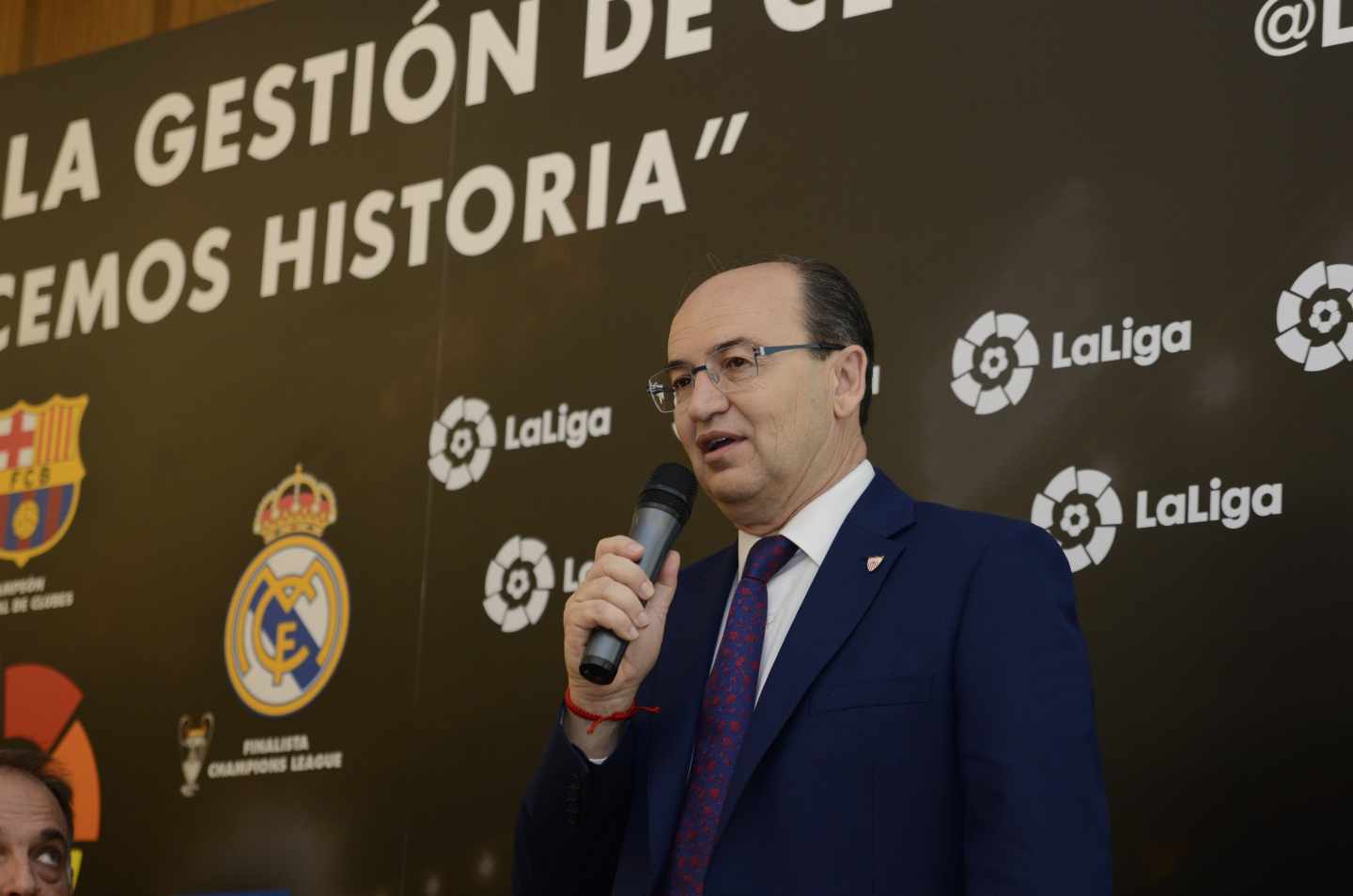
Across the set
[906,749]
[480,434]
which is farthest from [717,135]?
[906,749]

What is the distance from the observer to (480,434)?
4445mm

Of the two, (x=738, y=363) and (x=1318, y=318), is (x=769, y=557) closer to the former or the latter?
(x=738, y=363)

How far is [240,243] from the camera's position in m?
5.05

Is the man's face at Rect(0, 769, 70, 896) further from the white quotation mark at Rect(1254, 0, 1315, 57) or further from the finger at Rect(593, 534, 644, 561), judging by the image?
the white quotation mark at Rect(1254, 0, 1315, 57)

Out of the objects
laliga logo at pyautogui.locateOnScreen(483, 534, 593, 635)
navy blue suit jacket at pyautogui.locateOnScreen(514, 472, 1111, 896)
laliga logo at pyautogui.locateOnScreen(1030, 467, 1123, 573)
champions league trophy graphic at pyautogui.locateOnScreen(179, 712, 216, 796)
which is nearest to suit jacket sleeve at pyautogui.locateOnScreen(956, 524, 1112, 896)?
navy blue suit jacket at pyautogui.locateOnScreen(514, 472, 1111, 896)

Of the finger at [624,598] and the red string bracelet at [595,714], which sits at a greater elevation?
the finger at [624,598]

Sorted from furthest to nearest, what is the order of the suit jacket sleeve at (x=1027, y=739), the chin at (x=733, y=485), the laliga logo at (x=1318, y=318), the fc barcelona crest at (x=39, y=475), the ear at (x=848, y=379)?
the fc barcelona crest at (x=39, y=475)
the laliga logo at (x=1318, y=318)
the ear at (x=848, y=379)
the chin at (x=733, y=485)
the suit jacket sleeve at (x=1027, y=739)

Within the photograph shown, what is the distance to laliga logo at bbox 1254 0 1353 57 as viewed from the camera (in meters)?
3.44

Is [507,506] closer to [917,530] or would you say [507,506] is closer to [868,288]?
[868,288]

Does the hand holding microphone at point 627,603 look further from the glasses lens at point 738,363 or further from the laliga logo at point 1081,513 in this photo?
the laliga logo at point 1081,513

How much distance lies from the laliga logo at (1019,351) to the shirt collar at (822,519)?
0.93 m

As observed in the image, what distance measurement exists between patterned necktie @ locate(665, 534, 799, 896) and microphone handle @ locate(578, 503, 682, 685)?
0.17 m

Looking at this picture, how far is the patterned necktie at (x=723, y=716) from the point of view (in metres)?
→ 2.45

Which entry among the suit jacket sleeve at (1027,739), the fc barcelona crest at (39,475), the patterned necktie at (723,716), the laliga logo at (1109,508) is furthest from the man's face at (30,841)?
the fc barcelona crest at (39,475)
